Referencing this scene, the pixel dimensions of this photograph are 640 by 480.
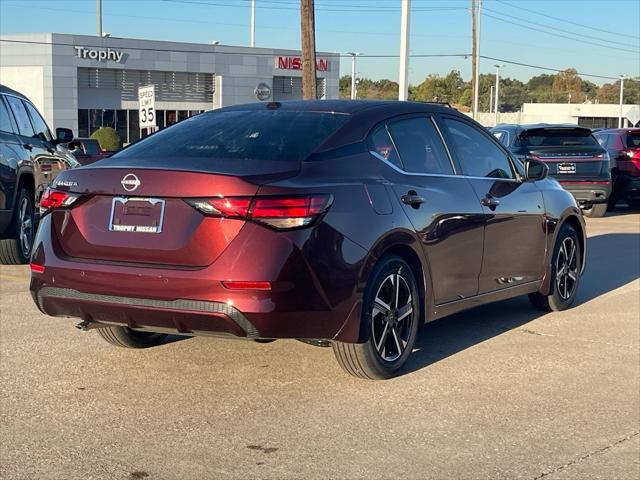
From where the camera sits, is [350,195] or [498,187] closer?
[350,195]

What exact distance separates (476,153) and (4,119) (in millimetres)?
5494

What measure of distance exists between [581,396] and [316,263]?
1.89 metres

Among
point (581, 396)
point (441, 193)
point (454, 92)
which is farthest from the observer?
point (454, 92)

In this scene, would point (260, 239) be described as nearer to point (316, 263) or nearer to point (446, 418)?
point (316, 263)

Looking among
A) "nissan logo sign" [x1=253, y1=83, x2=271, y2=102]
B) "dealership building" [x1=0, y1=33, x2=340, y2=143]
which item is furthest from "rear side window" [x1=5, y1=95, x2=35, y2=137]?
"nissan logo sign" [x1=253, y1=83, x2=271, y2=102]

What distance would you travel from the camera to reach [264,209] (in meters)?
5.03

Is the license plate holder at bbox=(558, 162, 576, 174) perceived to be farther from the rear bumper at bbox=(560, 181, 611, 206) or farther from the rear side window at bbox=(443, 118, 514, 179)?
the rear side window at bbox=(443, 118, 514, 179)

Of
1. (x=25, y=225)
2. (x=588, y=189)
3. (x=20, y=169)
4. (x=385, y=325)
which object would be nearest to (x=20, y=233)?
(x=25, y=225)

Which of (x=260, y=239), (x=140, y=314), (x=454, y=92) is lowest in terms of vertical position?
(x=140, y=314)

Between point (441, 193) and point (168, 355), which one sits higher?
point (441, 193)

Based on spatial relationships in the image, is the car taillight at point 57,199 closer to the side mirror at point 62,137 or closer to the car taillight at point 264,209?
the car taillight at point 264,209

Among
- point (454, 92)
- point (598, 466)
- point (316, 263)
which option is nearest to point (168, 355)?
point (316, 263)

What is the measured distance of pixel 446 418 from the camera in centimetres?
521

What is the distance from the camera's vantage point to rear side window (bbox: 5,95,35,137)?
10.5 m
